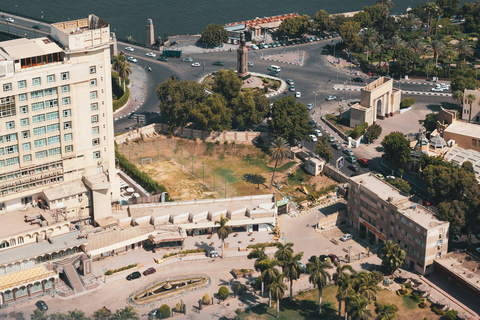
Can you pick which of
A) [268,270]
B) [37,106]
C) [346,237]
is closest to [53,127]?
[37,106]

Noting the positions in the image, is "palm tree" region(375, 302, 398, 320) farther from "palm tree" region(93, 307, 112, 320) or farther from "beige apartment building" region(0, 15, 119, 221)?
"beige apartment building" region(0, 15, 119, 221)

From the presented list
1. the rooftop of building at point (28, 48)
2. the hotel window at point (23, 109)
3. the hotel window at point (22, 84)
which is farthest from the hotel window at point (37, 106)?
the rooftop of building at point (28, 48)

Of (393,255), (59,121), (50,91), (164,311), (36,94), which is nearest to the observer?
(164,311)

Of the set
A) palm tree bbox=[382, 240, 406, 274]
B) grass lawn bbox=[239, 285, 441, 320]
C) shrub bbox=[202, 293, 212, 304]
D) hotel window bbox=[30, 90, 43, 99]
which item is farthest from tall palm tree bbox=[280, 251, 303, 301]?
hotel window bbox=[30, 90, 43, 99]

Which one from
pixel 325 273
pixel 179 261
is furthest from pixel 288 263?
pixel 179 261

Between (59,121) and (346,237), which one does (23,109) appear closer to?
(59,121)
